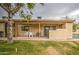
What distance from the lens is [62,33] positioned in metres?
13.8

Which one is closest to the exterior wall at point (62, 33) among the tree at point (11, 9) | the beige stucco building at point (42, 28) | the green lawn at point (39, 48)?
the beige stucco building at point (42, 28)

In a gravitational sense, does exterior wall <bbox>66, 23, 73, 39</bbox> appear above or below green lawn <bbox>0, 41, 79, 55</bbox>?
above

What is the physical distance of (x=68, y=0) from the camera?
544 inches

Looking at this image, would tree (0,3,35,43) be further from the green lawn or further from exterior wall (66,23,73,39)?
exterior wall (66,23,73,39)

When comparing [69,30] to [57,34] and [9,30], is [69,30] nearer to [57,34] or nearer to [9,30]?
[57,34]

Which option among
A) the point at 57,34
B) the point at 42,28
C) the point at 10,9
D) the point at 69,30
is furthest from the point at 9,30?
the point at 69,30

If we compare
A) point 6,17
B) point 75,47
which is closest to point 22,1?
point 6,17

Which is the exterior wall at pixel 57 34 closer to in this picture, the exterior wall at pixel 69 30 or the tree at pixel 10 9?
the exterior wall at pixel 69 30

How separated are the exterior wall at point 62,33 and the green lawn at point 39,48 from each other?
109 millimetres

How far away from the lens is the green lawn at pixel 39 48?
13844mm

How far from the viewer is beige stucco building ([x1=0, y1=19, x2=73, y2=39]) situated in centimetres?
1382

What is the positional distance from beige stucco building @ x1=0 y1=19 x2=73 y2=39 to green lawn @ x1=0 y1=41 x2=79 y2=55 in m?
0.13

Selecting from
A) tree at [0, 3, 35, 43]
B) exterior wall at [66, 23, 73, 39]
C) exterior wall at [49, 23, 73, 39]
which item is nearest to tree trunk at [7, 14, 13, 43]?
tree at [0, 3, 35, 43]
